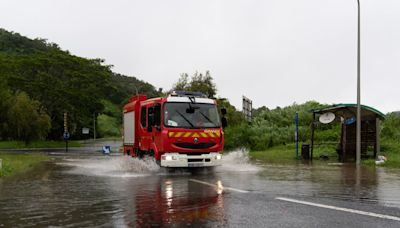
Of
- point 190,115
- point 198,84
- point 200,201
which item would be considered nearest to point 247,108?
point 198,84

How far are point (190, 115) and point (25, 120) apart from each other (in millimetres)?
32656

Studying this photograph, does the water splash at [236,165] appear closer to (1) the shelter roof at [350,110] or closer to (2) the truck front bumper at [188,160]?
(2) the truck front bumper at [188,160]

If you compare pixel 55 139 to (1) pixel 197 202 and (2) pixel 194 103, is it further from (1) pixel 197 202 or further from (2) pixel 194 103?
(1) pixel 197 202

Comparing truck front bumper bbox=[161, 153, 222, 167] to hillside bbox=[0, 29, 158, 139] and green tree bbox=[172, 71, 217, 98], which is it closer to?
green tree bbox=[172, 71, 217, 98]

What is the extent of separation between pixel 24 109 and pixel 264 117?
23318 millimetres

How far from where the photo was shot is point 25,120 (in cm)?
4538

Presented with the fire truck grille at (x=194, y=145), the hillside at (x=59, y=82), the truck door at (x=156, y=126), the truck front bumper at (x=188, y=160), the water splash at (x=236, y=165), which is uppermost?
the hillside at (x=59, y=82)

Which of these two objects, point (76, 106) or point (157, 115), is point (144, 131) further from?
point (76, 106)

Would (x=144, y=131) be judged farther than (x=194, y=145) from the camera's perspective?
Yes

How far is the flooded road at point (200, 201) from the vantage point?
7754mm

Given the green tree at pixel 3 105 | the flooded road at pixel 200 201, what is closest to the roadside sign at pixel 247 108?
the green tree at pixel 3 105

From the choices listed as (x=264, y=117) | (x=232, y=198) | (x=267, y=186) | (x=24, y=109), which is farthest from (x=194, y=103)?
(x=24, y=109)

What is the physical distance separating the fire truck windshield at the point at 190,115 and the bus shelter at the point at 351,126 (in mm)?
8664

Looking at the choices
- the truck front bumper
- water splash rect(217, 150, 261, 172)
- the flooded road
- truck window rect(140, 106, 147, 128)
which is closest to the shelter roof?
water splash rect(217, 150, 261, 172)
